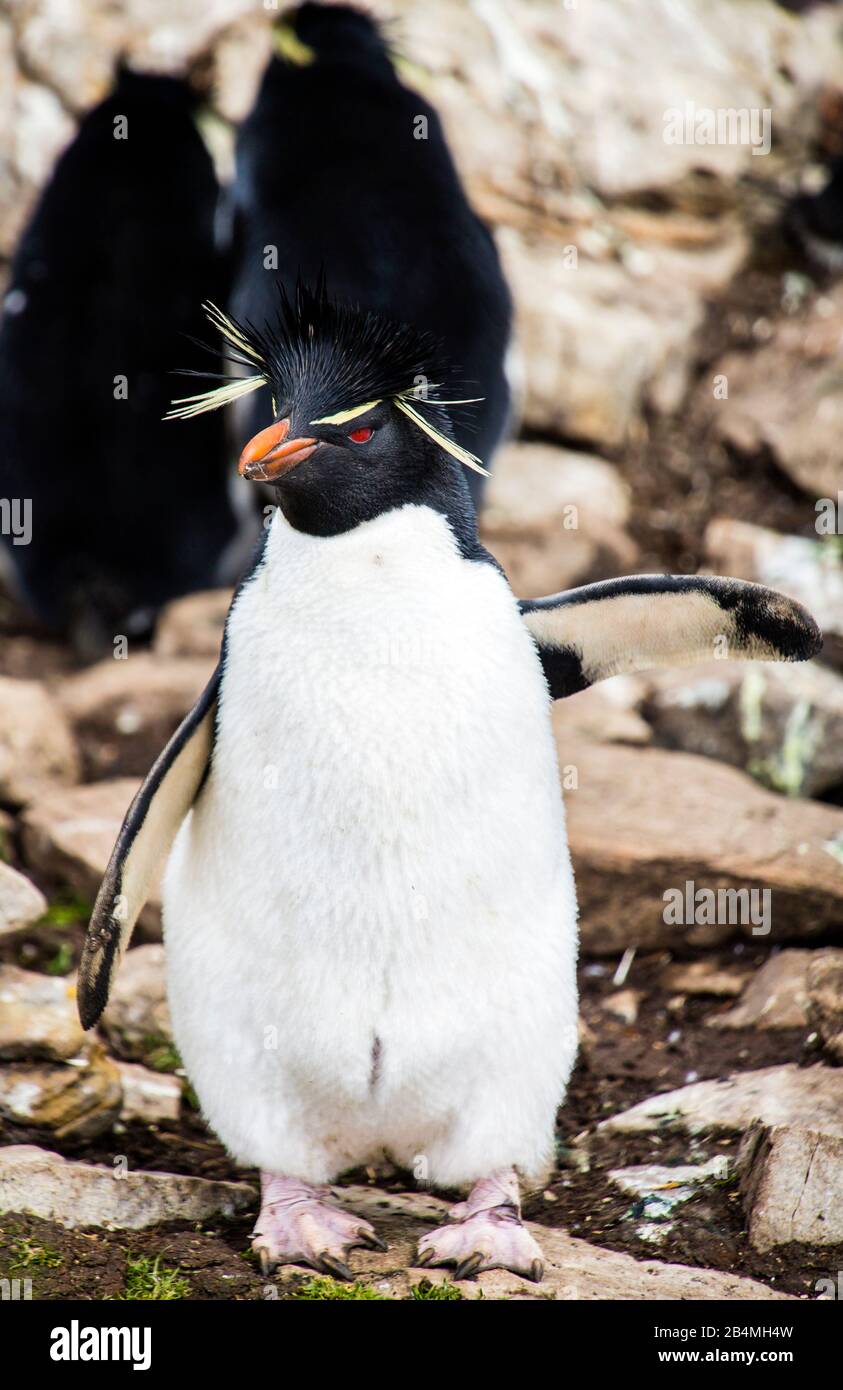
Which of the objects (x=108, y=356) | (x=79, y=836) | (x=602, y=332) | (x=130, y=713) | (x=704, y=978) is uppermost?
(x=602, y=332)

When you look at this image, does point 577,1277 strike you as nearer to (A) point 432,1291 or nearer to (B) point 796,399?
(A) point 432,1291

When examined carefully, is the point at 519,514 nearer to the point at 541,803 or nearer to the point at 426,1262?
the point at 541,803

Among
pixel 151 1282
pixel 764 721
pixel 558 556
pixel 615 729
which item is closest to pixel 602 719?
pixel 615 729

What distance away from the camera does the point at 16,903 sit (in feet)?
11.4

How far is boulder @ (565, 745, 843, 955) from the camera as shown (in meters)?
3.55

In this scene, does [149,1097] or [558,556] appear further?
[558,556]

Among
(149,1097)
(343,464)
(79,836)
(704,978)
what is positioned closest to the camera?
(343,464)

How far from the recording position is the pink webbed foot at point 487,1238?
2.46 m

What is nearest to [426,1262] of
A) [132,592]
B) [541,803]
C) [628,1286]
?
[628,1286]

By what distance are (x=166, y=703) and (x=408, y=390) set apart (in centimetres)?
221

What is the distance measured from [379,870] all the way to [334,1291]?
2.12 feet

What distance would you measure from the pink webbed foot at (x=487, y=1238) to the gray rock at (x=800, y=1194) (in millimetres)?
375
